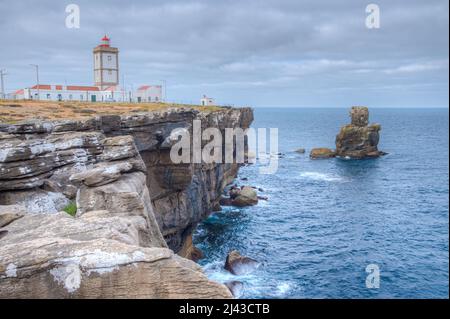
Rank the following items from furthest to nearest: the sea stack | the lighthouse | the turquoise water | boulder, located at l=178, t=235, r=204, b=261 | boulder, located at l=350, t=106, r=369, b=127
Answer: boulder, located at l=350, t=106, r=369, b=127 → the sea stack → the lighthouse → boulder, located at l=178, t=235, r=204, b=261 → the turquoise water

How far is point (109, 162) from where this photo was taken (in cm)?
2784

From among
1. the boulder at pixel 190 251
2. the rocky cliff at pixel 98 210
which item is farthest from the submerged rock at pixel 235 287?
the rocky cliff at pixel 98 210

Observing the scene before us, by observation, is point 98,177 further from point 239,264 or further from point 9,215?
point 239,264

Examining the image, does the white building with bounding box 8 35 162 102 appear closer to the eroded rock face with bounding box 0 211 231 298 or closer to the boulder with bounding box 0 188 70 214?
the boulder with bounding box 0 188 70 214

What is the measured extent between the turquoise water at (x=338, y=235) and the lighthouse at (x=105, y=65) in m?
40.6

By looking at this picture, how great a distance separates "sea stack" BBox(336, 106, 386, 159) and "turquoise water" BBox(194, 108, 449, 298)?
81.4 feet

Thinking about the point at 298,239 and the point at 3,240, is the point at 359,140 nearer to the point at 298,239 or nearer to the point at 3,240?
the point at 298,239

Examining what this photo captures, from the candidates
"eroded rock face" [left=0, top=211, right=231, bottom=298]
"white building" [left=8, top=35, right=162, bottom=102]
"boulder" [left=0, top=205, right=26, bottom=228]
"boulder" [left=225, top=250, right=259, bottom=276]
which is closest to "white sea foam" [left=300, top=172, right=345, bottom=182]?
"white building" [left=8, top=35, right=162, bottom=102]

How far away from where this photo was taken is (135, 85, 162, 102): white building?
348 feet

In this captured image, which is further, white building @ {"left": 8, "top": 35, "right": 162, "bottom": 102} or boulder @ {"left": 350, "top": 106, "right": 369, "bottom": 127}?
boulder @ {"left": 350, "top": 106, "right": 369, "bottom": 127}

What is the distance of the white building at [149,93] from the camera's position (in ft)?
348

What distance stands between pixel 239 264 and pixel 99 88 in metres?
67.3

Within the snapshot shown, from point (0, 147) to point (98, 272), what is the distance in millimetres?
18148
